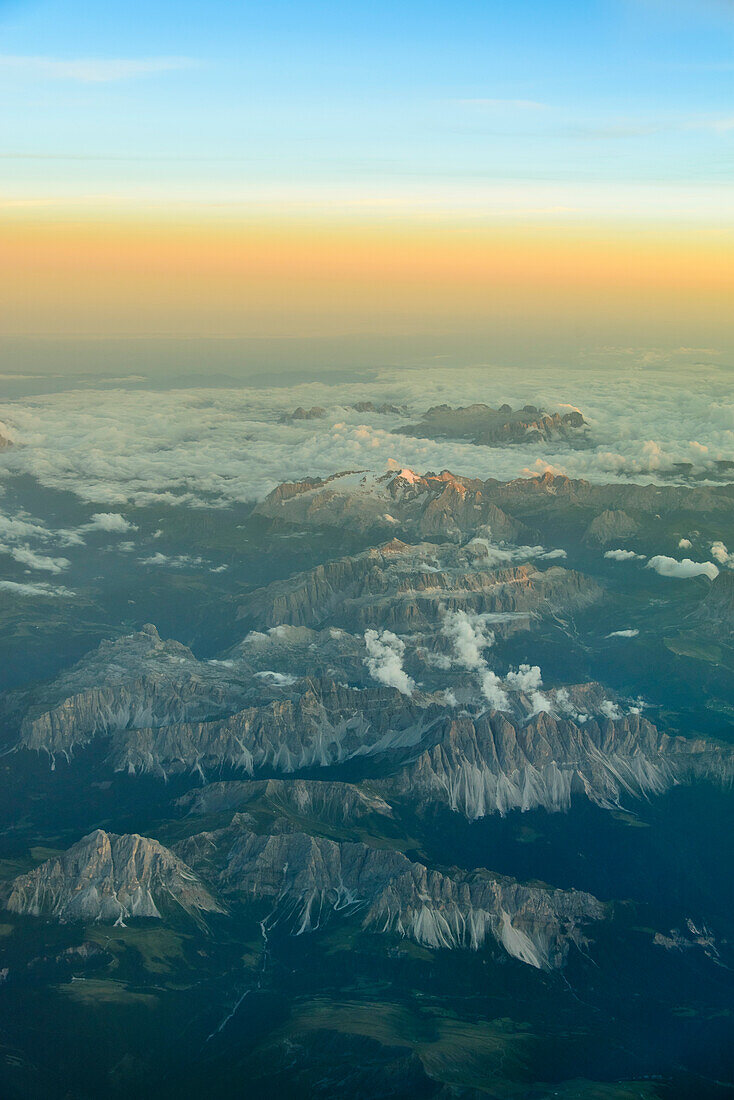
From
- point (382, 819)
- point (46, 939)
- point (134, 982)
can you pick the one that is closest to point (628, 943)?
point (382, 819)

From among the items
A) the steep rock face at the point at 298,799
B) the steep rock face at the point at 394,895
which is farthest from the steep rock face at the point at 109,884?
the steep rock face at the point at 298,799

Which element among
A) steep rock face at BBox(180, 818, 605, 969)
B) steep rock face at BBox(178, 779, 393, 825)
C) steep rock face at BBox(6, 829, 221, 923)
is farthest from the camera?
steep rock face at BBox(178, 779, 393, 825)

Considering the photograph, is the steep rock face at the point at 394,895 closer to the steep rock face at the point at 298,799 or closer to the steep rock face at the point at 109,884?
the steep rock face at the point at 109,884

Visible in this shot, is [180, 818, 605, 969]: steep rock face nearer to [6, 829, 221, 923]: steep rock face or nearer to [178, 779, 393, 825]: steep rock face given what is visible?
[6, 829, 221, 923]: steep rock face

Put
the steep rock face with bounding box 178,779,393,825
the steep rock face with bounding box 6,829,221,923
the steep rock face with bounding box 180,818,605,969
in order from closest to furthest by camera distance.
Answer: the steep rock face with bounding box 6,829,221,923, the steep rock face with bounding box 180,818,605,969, the steep rock face with bounding box 178,779,393,825

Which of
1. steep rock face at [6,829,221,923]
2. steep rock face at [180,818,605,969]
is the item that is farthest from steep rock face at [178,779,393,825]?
steep rock face at [6,829,221,923]

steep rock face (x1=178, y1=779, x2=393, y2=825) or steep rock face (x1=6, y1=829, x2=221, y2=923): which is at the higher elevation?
steep rock face (x1=6, y1=829, x2=221, y2=923)
